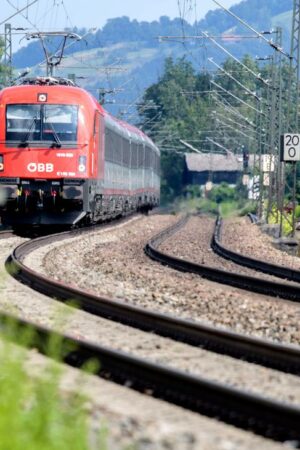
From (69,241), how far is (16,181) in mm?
1879

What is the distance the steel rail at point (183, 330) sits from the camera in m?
8.95

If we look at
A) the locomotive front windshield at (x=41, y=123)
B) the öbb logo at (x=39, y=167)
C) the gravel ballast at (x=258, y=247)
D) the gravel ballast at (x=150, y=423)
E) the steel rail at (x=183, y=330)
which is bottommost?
the gravel ballast at (x=258, y=247)

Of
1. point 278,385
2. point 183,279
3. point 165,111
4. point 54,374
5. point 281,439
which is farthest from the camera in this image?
point 165,111

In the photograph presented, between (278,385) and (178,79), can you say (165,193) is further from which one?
(278,385)

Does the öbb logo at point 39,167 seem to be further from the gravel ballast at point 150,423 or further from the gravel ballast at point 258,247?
the gravel ballast at point 150,423

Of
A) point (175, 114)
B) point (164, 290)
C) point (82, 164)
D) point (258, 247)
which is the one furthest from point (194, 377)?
point (175, 114)

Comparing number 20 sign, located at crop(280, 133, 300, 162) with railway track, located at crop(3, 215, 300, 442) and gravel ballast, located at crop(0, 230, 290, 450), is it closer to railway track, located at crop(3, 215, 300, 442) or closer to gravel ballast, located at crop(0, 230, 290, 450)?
railway track, located at crop(3, 215, 300, 442)

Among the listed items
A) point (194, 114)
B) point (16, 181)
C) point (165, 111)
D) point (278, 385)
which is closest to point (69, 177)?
point (16, 181)

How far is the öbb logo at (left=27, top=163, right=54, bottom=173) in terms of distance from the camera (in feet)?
83.6

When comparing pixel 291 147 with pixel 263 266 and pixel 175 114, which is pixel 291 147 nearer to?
pixel 263 266

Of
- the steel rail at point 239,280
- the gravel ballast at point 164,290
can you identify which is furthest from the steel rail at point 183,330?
the steel rail at point 239,280

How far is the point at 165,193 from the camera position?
125750mm

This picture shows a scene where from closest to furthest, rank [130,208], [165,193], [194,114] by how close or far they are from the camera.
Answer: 1. [130,208]
2. [165,193]
3. [194,114]

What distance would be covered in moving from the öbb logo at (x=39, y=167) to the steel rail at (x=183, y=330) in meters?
10.0
